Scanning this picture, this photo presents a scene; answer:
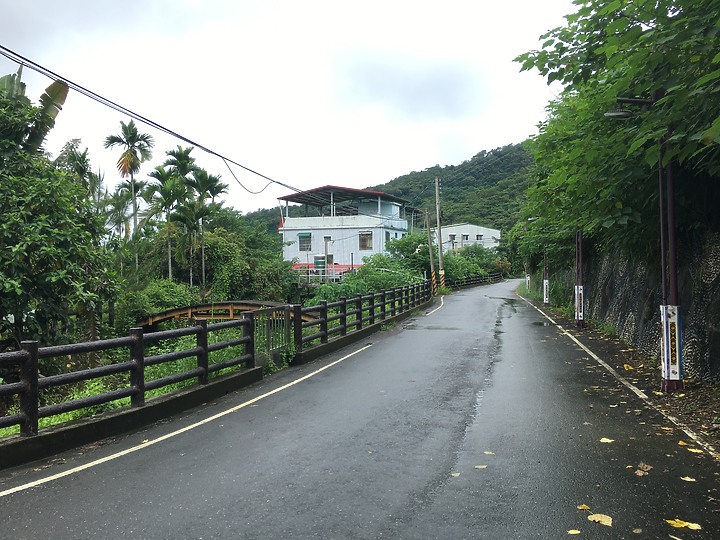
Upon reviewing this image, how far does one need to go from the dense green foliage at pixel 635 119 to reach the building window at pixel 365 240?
41517mm

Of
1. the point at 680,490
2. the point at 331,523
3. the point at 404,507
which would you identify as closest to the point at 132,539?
the point at 331,523

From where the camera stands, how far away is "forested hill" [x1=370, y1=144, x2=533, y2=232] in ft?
306

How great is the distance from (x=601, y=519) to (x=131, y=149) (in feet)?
118

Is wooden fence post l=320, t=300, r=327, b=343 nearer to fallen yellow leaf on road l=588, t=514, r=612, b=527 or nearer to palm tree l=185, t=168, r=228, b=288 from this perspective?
fallen yellow leaf on road l=588, t=514, r=612, b=527

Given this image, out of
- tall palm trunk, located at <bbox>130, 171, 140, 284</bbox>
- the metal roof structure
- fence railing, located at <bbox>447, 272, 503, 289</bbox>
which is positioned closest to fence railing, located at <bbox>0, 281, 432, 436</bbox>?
tall palm trunk, located at <bbox>130, 171, 140, 284</bbox>

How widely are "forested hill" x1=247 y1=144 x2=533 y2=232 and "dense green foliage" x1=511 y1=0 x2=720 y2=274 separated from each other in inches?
3007

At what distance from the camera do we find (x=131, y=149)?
113ft

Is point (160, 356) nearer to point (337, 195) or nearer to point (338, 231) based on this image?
point (338, 231)

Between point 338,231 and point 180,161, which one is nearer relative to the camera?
point 180,161

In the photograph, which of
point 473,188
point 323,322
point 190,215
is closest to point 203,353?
point 323,322

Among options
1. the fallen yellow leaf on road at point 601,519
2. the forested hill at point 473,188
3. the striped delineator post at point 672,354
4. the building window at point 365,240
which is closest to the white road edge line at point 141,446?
the fallen yellow leaf on road at point 601,519

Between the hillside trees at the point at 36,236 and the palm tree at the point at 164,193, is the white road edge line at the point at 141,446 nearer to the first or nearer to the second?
the hillside trees at the point at 36,236

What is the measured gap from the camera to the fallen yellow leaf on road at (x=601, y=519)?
12.9 ft

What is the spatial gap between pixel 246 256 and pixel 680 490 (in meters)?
41.2
